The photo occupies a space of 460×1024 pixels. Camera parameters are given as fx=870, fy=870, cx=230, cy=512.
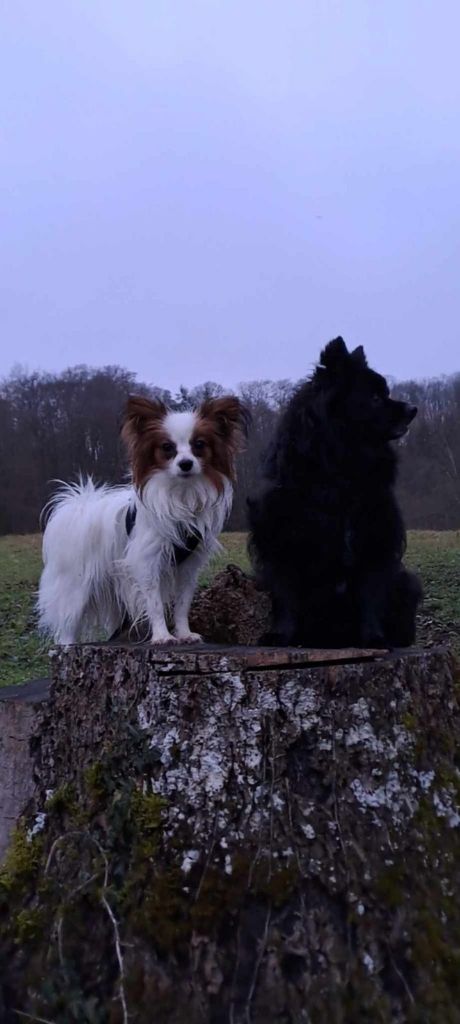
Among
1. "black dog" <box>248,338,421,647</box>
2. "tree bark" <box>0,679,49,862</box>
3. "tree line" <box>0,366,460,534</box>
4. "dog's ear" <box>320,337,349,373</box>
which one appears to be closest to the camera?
→ "tree bark" <box>0,679,49,862</box>

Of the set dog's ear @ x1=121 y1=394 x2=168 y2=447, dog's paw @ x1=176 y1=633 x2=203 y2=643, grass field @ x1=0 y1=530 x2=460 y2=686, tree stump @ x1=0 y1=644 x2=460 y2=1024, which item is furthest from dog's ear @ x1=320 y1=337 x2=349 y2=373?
grass field @ x1=0 y1=530 x2=460 y2=686

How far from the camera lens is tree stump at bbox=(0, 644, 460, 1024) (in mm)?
2650

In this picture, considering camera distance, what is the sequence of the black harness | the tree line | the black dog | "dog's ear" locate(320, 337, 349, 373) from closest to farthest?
the black dog, "dog's ear" locate(320, 337, 349, 373), the black harness, the tree line

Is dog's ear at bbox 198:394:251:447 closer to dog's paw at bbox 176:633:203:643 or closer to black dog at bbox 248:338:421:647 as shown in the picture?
black dog at bbox 248:338:421:647

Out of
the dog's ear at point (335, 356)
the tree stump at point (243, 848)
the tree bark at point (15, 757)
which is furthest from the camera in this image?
the dog's ear at point (335, 356)

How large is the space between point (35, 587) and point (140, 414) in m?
11.0

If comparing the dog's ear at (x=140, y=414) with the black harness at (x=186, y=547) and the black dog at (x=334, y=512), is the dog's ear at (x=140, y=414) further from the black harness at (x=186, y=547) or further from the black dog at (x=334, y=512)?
the black dog at (x=334, y=512)

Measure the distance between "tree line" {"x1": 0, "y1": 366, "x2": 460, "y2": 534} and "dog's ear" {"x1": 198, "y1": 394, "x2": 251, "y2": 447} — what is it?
16.4ft

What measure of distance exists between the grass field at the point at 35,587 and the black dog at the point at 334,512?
228 cm

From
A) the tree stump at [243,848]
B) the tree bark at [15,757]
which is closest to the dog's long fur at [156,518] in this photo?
the tree bark at [15,757]

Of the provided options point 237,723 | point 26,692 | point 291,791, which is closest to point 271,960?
point 291,791

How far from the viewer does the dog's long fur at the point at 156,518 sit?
435 centimetres

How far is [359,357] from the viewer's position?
4.22 meters

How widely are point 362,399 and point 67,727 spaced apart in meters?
2.06
